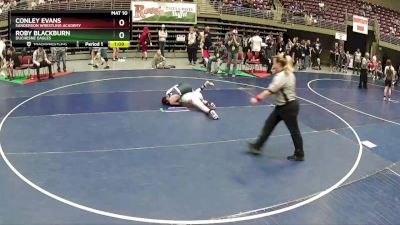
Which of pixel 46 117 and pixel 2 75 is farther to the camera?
pixel 2 75

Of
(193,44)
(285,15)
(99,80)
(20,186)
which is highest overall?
(285,15)

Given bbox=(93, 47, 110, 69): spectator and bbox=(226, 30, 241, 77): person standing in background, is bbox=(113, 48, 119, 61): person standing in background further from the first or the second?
bbox=(226, 30, 241, 77): person standing in background

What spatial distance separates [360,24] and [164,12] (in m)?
10.8

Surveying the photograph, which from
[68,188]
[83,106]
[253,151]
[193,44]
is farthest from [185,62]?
[68,188]

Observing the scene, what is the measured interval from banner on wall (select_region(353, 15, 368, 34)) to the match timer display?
14412mm

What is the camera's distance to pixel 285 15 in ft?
89.8

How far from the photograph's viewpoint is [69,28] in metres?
15.9

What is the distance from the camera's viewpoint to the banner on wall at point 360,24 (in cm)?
2530

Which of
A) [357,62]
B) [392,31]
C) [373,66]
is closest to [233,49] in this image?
[357,62]

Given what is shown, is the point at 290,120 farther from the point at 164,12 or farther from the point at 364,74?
the point at 164,12

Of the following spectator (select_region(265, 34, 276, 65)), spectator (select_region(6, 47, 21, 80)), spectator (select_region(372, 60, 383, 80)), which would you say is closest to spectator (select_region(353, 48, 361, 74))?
spectator (select_region(372, 60, 383, 80))

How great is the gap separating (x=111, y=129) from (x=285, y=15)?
18924 mm

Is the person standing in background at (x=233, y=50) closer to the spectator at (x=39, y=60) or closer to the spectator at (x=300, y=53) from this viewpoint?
the spectator at (x=300, y=53)

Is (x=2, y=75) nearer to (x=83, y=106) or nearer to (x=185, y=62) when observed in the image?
(x=83, y=106)
